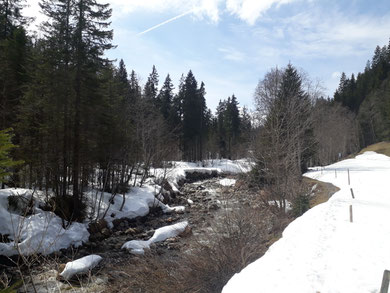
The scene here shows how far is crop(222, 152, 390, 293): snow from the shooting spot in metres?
5.66

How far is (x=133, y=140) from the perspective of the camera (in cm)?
2086

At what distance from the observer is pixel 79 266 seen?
9.60m

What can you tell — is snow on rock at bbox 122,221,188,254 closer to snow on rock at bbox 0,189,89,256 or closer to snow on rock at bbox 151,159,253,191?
snow on rock at bbox 0,189,89,256

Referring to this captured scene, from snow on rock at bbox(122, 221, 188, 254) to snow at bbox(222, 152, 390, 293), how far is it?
6.63 metres

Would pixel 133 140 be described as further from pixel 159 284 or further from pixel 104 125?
pixel 159 284

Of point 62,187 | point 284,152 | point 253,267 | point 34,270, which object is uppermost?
point 284,152

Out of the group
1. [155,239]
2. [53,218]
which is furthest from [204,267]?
[53,218]

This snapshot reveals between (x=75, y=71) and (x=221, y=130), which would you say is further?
(x=221, y=130)

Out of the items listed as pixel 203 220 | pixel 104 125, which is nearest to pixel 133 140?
pixel 104 125

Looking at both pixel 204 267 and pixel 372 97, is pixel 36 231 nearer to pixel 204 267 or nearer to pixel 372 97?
A: pixel 204 267

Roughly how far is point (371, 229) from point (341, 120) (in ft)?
167

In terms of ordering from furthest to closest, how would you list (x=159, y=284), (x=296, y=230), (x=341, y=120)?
(x=341, y=120), (x=296, y=230), (x=159, y=284)

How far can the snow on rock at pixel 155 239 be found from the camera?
39.6 ft

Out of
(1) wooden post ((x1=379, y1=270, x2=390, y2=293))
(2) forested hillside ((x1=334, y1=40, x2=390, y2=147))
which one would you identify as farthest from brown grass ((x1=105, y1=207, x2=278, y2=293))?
(2) forested hillside ((x1=334, y1=40, x2=390, y2=147))
